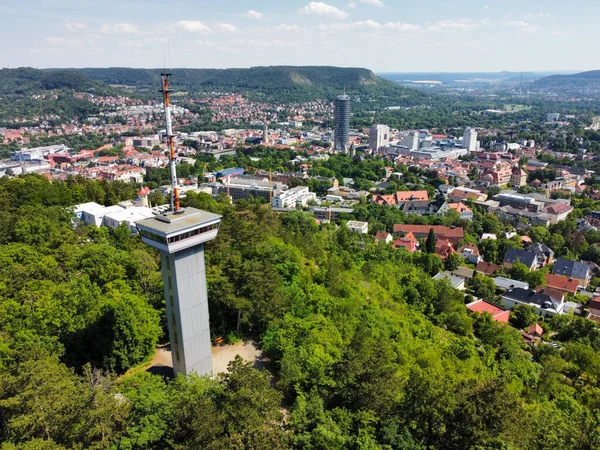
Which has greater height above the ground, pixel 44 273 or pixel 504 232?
pixel 44 273

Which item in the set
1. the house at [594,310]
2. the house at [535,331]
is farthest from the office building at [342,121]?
the house at [535,331]

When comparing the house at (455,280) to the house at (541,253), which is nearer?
the house at (455,280)

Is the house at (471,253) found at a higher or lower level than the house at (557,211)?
lower

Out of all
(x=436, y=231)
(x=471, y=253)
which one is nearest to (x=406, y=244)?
(x=436, y=231)

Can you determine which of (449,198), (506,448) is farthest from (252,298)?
(449,198)

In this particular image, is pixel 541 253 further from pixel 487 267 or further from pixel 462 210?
pixel 462 210

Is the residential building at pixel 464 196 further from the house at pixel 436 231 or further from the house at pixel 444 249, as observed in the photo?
the house at pixel 444 249

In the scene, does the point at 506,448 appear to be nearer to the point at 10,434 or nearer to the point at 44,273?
the point at 10,434
